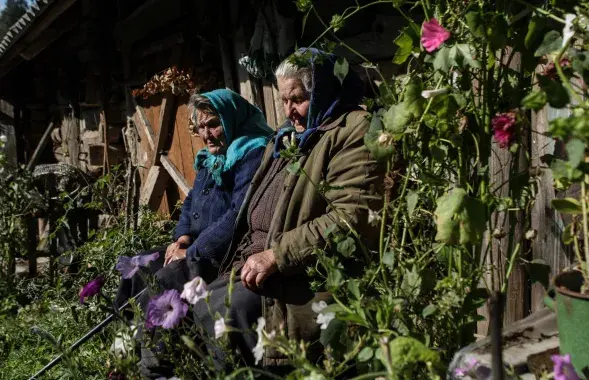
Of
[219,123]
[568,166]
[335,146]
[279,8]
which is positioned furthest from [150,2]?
[568,166]

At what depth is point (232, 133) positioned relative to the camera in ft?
11.1

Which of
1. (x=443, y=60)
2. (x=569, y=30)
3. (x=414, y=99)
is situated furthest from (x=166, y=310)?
(x=569, y=30)

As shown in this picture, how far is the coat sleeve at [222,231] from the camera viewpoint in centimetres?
297

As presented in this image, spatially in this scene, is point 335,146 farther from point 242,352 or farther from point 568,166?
point 568,166

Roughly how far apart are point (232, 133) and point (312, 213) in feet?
3.24

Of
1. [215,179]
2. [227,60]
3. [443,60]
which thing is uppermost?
[227,60]

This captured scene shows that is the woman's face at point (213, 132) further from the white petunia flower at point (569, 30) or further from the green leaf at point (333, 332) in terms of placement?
the white petunia flower at point (569, 30)

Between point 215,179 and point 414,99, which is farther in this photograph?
point 215,179

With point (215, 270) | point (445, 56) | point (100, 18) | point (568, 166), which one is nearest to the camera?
point (568, 166)

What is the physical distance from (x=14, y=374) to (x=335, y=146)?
215 centimetres

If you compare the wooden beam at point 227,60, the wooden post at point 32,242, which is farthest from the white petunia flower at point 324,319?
the wooden post at point 32,242

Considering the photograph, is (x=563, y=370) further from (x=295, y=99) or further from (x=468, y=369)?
(x=295, y=99)

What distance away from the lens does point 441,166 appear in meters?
1.84

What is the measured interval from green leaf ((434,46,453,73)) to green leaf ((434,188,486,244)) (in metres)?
0.28
